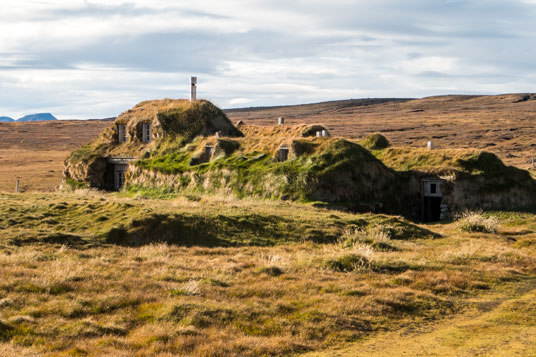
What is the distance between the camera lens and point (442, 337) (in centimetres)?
1177

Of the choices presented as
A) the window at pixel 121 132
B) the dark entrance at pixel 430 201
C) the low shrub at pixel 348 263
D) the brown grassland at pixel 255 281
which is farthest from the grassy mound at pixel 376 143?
the low shrub at pixel 348 263

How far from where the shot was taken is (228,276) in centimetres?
1630

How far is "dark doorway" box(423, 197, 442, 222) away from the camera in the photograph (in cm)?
3569

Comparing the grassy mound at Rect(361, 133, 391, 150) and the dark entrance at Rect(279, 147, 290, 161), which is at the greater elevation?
the grassy mound at Rect(361, 133, 391, 150)

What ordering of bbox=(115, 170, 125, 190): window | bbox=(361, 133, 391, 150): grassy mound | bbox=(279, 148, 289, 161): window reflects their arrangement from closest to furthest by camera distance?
bbox=(279, 148, 289, 161): window → bbox=(361, 133, 391, 150): grassy mound → bbox=(115, 170, 125, 190): window

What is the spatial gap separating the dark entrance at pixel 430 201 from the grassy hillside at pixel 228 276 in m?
7.01

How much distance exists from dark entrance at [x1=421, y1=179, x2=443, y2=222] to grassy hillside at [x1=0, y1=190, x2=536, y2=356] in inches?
276

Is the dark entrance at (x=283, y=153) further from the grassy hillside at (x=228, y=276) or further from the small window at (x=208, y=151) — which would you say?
the grassy hillside at (x=228, y=276)

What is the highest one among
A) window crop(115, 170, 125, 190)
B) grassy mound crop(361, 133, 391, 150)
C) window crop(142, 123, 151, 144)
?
window crop(142, 123, 151, 144)

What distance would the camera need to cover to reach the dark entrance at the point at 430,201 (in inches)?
1393

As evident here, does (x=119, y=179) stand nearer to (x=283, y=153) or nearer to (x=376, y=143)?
(x=283, y=153)

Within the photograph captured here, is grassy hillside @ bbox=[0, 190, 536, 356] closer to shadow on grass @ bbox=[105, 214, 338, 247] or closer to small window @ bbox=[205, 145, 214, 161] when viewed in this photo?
shadow on grass @ bbox=[105, 214, 338, 247]

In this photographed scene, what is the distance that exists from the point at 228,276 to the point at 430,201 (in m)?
22.9

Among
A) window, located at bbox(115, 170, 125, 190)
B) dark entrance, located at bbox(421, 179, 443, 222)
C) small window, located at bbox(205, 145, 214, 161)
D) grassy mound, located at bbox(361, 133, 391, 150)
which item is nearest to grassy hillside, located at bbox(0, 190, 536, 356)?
dark entrance, located at bbox(421, 179, 443, 222)
